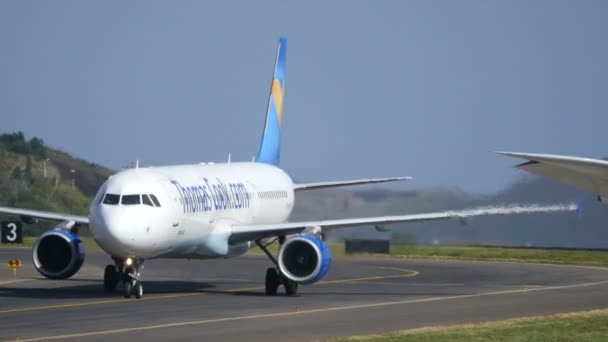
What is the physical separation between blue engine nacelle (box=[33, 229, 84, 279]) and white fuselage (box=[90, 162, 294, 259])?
2.53 m

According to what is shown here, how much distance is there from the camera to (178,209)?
114 feet

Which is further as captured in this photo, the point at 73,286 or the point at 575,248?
the point at 575,248

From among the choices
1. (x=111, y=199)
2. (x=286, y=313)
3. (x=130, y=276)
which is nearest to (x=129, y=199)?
(x=111, y=199)

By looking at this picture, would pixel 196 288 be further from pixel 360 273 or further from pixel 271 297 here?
pixel 360 273

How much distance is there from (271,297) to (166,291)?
388 centimetres

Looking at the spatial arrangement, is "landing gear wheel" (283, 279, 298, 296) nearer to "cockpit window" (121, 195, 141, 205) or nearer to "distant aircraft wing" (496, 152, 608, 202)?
"cockpit window" (121, 195, 141, 205)

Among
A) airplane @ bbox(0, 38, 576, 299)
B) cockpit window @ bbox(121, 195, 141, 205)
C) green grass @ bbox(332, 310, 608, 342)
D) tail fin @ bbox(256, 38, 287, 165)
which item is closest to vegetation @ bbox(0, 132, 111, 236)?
tail fin @ bbox(256, 38, 287, 165)

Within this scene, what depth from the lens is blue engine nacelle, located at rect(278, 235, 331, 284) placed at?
115 ft

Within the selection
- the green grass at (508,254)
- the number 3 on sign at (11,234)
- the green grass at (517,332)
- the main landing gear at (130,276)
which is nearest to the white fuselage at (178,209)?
the main landing gear at (130,276)

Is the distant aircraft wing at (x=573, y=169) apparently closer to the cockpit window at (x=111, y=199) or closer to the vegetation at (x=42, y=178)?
the cockpit window at (x=111, y=199)

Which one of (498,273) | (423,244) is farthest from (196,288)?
(423,244)

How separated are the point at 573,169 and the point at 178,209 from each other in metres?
16.9

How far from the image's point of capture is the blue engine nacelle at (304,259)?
35031 millimetres

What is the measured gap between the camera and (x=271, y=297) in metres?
35.2
